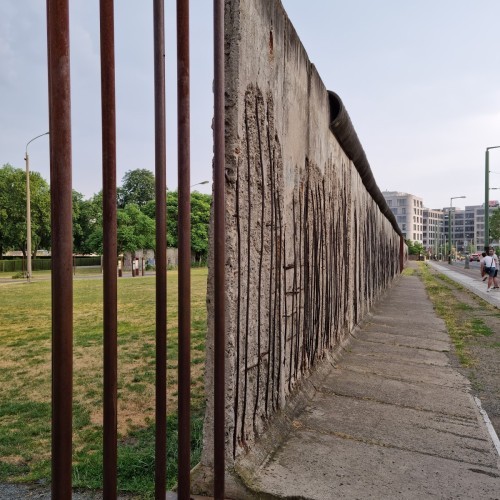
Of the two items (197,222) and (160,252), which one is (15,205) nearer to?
(197,222)

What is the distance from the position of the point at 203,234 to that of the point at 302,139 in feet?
150

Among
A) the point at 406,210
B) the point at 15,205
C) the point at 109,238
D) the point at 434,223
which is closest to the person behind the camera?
the point at 109,238

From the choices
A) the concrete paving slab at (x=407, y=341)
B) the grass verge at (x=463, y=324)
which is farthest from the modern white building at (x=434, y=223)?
the concrete paving slab at (x=407, y=341)

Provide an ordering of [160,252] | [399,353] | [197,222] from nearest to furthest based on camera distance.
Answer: [160,252] < [399,353] < [197,222]

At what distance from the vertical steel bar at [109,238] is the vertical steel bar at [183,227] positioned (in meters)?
0.31

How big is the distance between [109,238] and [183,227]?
0.34 meters

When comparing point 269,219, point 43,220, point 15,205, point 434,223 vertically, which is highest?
point 434,223

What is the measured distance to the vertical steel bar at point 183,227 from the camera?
1.56 meters

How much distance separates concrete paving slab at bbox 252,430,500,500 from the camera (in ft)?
6.34

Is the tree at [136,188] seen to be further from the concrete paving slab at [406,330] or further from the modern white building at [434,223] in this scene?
the modern white building at [434,223]

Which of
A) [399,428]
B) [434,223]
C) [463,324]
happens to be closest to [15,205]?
[463,324]

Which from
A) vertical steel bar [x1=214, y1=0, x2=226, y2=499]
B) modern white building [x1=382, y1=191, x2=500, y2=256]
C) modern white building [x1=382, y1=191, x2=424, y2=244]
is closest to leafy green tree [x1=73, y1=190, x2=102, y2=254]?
vertical steel bar [x1=214, y1=0, x2=226, y2=499]

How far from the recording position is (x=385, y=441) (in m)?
2.50

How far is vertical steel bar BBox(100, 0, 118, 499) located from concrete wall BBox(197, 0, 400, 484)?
2.38ft
